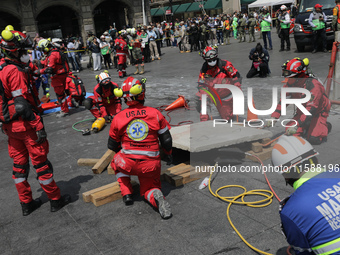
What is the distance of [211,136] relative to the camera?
6.11 meters

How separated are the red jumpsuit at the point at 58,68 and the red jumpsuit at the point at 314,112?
21.3ft

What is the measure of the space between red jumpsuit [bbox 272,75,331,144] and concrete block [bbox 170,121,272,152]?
82 centimetres

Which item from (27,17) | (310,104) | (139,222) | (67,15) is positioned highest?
(67,15)

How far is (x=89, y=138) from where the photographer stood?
28.1 ft

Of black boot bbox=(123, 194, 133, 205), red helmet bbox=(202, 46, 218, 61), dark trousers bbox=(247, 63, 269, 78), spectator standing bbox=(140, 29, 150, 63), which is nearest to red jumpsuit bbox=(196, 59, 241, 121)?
red helmet bbox=(202, 46, 218, 61)

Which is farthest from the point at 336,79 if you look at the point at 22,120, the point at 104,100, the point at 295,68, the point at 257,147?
the point at 22,120

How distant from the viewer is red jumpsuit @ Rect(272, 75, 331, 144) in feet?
20.6

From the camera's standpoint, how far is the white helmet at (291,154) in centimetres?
254

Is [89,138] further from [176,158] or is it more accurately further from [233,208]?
[233,208]

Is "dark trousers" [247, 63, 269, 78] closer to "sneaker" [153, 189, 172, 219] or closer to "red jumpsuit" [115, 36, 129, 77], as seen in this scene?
"red jumpsuit" [115, 36, 129, 77]

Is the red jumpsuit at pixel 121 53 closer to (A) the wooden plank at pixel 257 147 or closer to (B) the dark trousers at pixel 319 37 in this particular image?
(B) the dark trousers at pixel 319 37

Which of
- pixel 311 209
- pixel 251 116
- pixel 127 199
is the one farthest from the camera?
pixel 251 116

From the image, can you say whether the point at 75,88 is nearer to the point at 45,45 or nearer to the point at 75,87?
the point at 75,87

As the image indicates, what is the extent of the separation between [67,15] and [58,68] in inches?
1136
